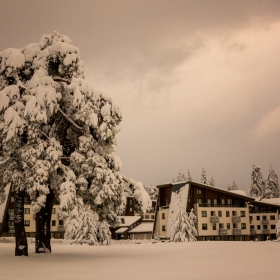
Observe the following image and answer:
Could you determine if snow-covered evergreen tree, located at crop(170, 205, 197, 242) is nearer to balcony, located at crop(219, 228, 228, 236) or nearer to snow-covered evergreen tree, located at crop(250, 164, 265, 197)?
balcony, located at crop(219, 228, 228, 236)

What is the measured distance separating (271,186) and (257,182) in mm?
5013

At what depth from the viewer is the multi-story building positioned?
72.1 meters

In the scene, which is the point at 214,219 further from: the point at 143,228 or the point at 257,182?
the point at 257,182

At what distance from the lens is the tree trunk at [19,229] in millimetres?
22016

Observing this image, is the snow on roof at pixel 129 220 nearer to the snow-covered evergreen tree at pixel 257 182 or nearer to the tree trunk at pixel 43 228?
the tree trunk at pixel 43 228

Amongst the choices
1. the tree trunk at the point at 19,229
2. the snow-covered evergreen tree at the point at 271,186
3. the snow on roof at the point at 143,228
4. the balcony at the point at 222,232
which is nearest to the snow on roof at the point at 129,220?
the snow on roof at the point at 143,228

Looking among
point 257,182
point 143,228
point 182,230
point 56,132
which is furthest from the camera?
point 257,182

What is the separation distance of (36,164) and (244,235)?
214ft

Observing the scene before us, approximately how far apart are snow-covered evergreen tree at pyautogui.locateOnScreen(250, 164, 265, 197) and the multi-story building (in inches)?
2453

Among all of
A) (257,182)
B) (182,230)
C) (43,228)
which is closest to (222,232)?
(182,230)

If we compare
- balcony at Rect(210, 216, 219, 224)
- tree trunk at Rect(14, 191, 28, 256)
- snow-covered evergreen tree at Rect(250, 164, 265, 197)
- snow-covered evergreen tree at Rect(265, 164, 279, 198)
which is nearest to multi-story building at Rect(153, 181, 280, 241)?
balcony at Rect(210, 216, 219, 224)

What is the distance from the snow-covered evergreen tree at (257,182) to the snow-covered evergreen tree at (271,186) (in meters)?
2.25

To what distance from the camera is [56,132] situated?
24312 millimetres

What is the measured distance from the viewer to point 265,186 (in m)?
141
